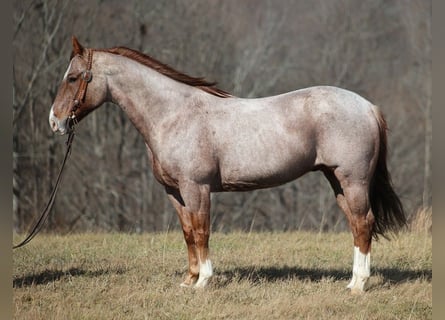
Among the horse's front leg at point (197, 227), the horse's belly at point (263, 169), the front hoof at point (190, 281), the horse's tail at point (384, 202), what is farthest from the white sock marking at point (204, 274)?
the horse's tail at point (384, 202)

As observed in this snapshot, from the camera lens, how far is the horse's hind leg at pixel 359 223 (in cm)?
536

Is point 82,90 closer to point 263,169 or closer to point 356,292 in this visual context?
point 263,169

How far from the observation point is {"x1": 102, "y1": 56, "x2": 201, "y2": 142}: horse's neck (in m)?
5.59

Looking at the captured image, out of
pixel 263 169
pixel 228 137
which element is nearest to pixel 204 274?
pixel 263 169

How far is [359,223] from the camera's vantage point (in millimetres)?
5383

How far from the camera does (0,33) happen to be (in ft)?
9.48

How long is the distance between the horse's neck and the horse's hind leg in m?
1.68

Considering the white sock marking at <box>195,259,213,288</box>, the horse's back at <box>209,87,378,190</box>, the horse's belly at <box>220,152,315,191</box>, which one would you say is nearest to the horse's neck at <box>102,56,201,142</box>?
the horse's back at <box>209,87,378,190</box>

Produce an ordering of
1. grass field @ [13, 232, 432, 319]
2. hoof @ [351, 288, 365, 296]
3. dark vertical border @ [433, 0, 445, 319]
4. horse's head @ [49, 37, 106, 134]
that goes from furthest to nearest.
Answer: horse's head @ [49, 37, 106, 134]
hoof @ [351, 288, 365, 296]
grass field @ [13, 232, 432, 319]
dark vertical border @ [433, 0, 445, 319]

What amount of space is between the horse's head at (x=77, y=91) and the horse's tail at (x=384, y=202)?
110 inches

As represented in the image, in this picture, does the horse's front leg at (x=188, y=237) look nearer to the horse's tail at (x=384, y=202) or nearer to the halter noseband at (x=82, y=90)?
the halter noseband at (x=82, y=90)

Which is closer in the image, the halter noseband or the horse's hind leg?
the horse's hind leg

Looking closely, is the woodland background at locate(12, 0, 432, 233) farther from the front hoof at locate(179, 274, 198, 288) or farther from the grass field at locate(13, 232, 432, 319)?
the front hoof at locate(179, 274, 198, 288)

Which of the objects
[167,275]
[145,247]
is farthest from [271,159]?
[145,247]
